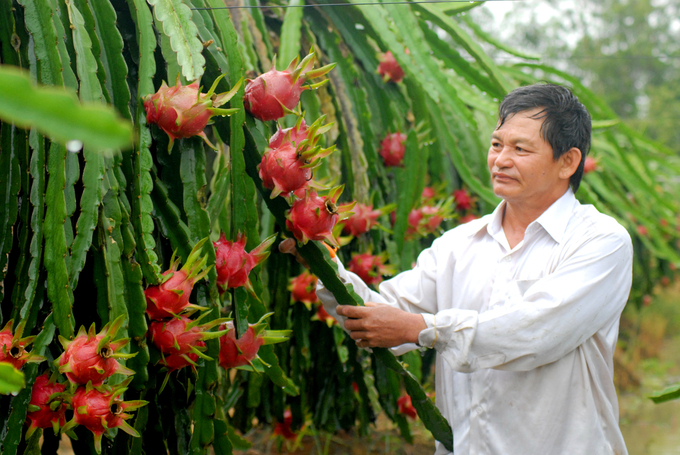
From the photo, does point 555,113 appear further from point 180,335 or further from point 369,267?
point 180,335

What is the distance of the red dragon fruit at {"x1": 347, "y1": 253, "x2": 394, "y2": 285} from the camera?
1.98 metres

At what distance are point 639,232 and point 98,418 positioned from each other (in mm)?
4147

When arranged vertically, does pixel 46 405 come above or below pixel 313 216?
below

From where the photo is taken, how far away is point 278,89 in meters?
1.23

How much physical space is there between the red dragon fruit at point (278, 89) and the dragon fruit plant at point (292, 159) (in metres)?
0.06

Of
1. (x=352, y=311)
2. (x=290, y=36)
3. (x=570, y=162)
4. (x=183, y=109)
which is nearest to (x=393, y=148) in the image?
(x=290, y=36)

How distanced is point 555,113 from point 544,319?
519 mm

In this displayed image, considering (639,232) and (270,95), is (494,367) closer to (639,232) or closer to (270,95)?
(270,95)

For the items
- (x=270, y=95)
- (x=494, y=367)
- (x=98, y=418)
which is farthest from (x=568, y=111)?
(x=98, y=418)

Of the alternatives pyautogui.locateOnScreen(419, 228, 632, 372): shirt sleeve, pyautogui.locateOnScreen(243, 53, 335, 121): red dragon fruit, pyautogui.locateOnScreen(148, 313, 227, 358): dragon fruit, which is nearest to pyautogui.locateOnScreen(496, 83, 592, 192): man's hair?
pyautogui.locateOnScreen(419, 228, 632, 372): shirt sleeve

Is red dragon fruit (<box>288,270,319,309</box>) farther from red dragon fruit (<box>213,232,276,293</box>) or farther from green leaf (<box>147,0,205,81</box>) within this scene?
green leaf (<box>147,0,205,81</box>)

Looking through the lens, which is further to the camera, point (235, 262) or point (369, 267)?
point (369, 267)

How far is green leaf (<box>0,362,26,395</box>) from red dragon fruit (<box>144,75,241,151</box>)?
0.69 metres

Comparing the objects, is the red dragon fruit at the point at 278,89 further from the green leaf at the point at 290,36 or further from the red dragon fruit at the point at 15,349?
the red dragon fruit at the point at 15,349
